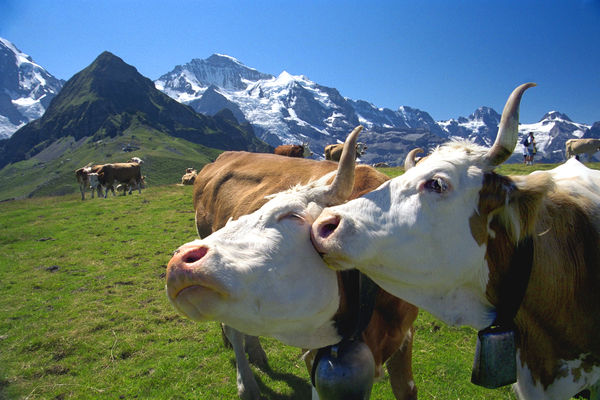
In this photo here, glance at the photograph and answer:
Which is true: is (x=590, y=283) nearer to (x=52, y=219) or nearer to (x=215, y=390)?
(x=215, y=390)

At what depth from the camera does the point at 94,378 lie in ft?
17.0

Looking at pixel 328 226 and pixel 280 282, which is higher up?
pixel 328 226

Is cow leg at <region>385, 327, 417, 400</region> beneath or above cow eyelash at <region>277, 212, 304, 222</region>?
beneath

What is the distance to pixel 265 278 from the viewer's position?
2.32 meters

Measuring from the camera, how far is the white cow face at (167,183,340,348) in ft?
7.11

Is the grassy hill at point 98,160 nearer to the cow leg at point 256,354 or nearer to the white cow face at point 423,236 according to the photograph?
the cow leg at point 256,354

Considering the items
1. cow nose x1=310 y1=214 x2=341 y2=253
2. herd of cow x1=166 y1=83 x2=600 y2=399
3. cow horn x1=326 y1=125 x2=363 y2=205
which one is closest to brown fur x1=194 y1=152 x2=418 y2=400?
herd of cow x1=166 y1=83 x2=600 y2=399

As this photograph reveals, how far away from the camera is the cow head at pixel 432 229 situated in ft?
7.38

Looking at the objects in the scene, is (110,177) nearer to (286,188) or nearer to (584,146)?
(286,188)

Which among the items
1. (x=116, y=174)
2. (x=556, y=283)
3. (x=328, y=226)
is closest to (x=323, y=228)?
(x=328, y=226)

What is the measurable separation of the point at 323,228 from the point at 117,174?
30002 millimetres

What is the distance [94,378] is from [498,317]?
545cm

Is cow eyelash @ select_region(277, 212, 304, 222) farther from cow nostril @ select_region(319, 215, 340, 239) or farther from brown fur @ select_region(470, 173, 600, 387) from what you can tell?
brown fur @ select_region(470, 173, 600, 387)

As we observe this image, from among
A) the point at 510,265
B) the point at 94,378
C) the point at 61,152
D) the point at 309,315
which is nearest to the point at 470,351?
the point at 510,265
